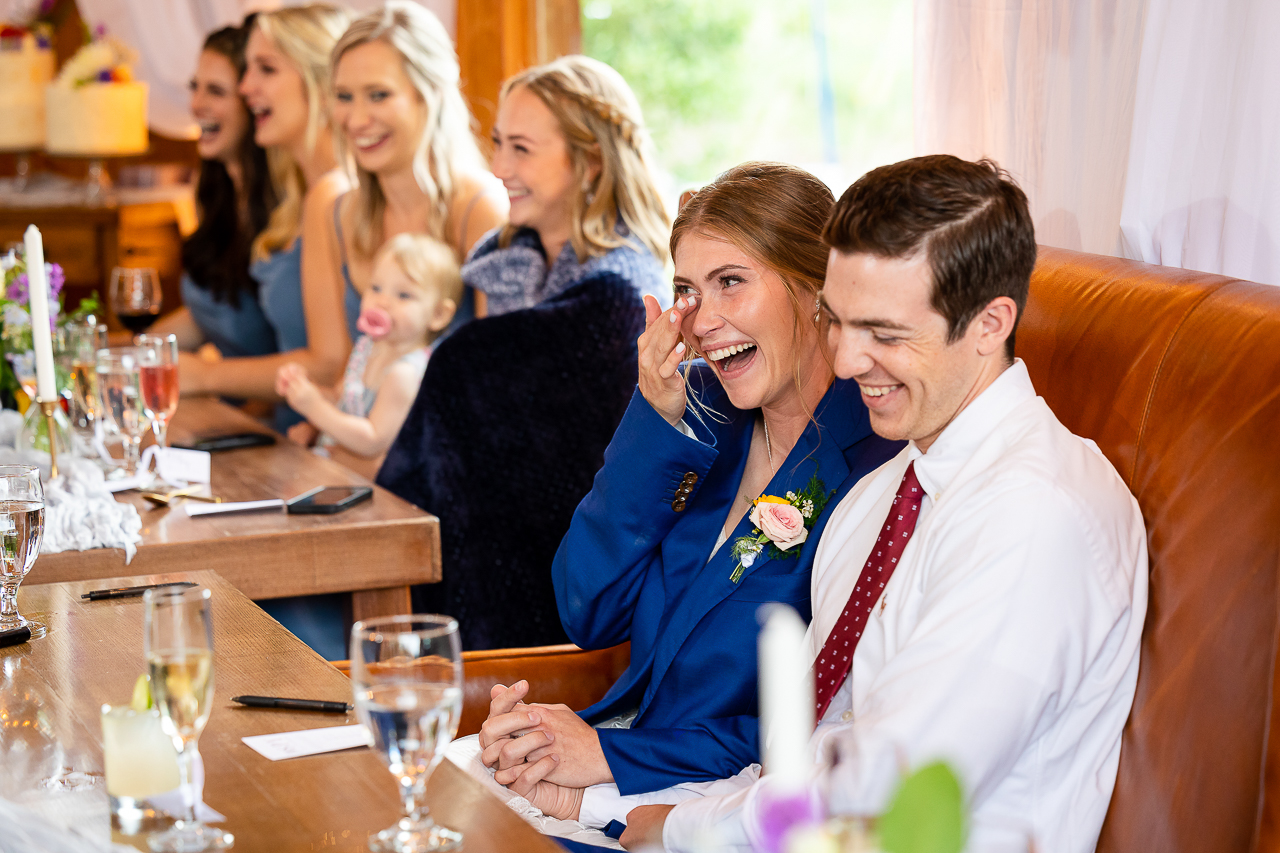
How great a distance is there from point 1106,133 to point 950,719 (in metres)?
0.96

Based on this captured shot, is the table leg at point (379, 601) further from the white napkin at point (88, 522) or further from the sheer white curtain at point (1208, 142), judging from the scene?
the sheer white curtain at point (1208, 142)

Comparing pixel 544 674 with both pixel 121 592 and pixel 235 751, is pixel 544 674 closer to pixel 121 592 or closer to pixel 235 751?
pixel 121 592

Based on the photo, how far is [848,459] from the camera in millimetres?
1594

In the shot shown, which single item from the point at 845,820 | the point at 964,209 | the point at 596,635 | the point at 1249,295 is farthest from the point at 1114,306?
the point at 845,820

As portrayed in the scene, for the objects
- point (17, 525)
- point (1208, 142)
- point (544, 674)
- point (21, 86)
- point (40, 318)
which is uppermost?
point (1208, 142)

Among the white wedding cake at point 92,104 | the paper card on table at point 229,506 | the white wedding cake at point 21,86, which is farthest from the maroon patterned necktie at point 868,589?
the white wedding cake at point 21,86

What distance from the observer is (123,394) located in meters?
2.06

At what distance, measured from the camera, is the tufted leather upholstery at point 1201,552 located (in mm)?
1092

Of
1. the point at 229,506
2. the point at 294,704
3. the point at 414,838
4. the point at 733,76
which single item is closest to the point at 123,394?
the point at 229,506

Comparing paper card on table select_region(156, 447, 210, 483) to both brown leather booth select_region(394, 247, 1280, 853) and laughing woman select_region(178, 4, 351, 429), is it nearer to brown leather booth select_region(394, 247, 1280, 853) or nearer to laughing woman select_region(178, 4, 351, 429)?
laughing woman select_region(178, 4, 351, 429)

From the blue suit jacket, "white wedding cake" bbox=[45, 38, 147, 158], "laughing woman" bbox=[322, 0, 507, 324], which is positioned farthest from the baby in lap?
"white wedding cake" bbox=[45, 38, 147, 158]

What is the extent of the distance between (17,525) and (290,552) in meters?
0.53

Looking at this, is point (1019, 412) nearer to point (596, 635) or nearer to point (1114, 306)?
point (1114, 306)

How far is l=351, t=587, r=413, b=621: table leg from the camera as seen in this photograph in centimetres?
196
